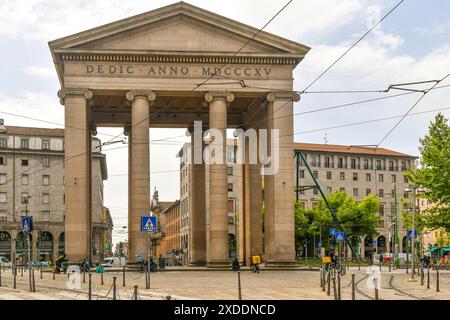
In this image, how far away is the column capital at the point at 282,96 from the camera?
55.5 metres

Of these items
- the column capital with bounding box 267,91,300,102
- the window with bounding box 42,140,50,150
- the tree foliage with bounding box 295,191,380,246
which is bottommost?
the tree foliage with bounding box 295,191,380,246

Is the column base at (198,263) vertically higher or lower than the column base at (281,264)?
lower

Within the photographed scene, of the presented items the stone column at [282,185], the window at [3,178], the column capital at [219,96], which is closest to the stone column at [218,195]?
the column capital at [219,96]

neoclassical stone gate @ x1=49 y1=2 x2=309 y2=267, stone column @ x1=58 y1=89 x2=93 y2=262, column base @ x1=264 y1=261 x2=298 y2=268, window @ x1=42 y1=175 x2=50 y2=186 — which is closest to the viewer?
stone column @ x1=58 y1=89 x2=93 y2=262

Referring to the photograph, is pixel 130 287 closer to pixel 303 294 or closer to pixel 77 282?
pixel 77 282

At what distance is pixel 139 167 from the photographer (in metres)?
54.5

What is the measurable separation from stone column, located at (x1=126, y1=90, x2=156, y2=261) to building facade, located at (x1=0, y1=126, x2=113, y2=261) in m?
59.0

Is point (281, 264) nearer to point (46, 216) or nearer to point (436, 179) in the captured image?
point (436, 179)

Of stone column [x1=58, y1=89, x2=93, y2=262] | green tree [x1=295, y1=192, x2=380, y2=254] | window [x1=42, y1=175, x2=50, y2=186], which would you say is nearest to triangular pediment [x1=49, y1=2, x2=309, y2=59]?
stone column [x1=58, y1=89, x2=93, y2=262]

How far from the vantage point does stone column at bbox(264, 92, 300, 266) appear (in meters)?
55.5

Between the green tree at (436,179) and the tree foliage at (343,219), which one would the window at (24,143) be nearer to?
the tree foliage at (343,219)

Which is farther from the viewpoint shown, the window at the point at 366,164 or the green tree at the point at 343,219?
the window at the point at 366,164

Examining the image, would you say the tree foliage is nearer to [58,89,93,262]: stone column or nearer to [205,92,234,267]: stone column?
[205,92,234,267]: stone column
